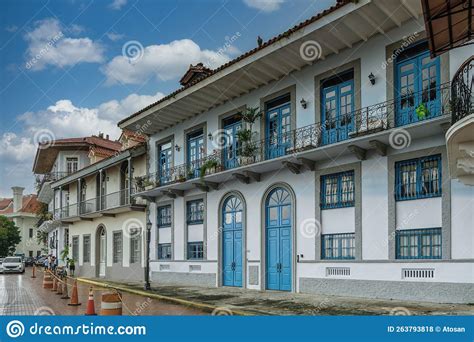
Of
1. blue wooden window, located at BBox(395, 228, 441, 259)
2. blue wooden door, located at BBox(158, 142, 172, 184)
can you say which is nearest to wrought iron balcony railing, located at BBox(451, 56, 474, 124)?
blue wooden window, located at BBox(395, 228, 441, 259)

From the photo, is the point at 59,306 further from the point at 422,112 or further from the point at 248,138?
the point at 422,112

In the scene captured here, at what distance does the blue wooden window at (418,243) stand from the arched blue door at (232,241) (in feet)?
23.9

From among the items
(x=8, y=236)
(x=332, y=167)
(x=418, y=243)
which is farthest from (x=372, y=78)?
(x=8, y=236)

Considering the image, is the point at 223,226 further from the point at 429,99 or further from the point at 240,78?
the point at 429,99

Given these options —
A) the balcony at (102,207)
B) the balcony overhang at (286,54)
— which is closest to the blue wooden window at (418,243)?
the balcony overhang at (286,54)

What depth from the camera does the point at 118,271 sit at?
99.3ft

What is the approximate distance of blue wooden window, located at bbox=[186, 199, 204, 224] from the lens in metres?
23.3

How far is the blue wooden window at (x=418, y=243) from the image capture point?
1418 centimetres

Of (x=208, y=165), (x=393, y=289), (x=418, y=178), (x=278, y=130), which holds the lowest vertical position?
(x=393, y=289)

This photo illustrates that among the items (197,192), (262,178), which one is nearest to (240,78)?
(262,178)

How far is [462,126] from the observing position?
1053 cm

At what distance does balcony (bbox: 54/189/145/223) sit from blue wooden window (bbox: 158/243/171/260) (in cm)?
267

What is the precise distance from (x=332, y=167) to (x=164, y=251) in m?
11.7

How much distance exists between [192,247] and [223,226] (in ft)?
8.67
